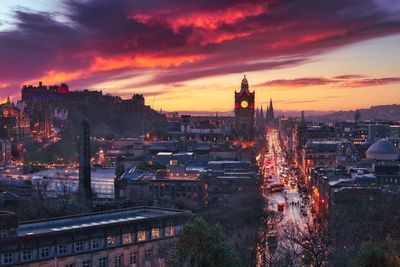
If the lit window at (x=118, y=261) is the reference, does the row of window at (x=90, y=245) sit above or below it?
above

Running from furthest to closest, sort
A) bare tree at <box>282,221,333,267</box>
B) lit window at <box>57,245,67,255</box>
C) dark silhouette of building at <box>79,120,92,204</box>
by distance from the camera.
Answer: dark silhouette of building at <box>79,120,92,204</box>
lit window at <box>57,245,67,255</box>
bare tree at <box>282,221,333,267</box>

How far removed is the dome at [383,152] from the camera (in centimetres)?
8856

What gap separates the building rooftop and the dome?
54.4 metres

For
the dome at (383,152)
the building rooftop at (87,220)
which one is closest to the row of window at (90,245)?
the building rooftop at (87,220)

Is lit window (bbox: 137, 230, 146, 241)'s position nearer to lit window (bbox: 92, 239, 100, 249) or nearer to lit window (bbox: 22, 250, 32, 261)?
lit window (bbox: 92, 239, 100, 249)

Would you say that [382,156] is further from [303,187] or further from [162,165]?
[162,165]

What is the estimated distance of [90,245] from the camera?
32969mm

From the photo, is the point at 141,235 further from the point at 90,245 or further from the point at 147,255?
the point at 90,245

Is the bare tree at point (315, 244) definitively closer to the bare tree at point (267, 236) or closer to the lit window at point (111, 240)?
the bare tree at point (267, 236)

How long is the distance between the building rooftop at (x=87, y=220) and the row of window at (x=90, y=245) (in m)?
0.73

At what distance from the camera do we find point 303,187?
91.1 metres

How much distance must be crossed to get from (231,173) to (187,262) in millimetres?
50511

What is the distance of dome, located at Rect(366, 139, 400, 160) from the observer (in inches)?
3487

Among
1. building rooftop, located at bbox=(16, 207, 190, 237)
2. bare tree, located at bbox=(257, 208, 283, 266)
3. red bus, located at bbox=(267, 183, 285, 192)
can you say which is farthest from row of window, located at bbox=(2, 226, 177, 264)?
red bus, located at bbox=(267, 183, 285, 192)
